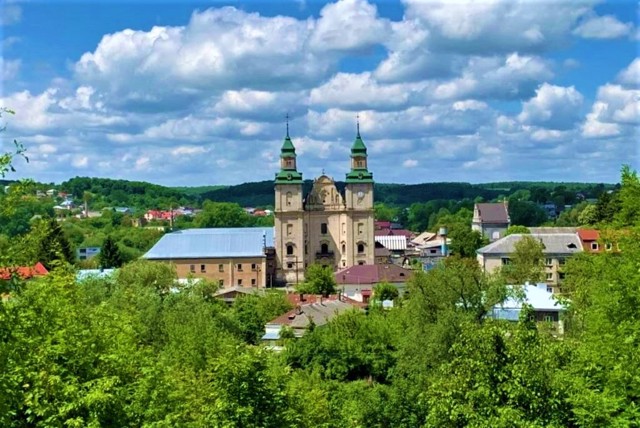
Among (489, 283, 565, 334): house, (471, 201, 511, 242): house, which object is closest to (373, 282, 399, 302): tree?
(489, 283, 565, 334): house

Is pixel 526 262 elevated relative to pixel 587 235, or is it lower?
lower

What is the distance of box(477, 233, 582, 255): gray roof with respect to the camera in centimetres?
6875

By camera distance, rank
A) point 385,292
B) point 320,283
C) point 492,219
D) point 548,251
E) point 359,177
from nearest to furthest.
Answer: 1. point 385,292
2. point 320,283
3. point 548,251
4. point 359,177
5. point 492,219

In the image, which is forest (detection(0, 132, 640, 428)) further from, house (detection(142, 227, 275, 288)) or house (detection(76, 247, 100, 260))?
house (detection(76, 247, 100, 260))

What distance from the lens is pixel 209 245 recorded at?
254 ft

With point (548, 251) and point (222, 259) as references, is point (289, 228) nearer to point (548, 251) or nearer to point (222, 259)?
point (222, 259)

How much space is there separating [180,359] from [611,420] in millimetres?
13769

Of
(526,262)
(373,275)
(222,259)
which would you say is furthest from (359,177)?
(526,262)

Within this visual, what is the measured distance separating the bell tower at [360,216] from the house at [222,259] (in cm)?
737

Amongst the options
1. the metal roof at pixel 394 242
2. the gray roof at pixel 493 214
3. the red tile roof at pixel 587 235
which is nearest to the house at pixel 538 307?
the red tile roof at pixel 587 235

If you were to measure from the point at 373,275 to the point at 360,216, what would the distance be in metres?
10.6

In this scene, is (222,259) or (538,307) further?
(222,259)

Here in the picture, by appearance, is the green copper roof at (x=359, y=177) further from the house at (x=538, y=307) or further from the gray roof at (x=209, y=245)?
the house at (x=538, y=307)

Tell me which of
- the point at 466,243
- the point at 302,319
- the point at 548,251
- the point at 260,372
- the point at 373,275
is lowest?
the point at 302,319
